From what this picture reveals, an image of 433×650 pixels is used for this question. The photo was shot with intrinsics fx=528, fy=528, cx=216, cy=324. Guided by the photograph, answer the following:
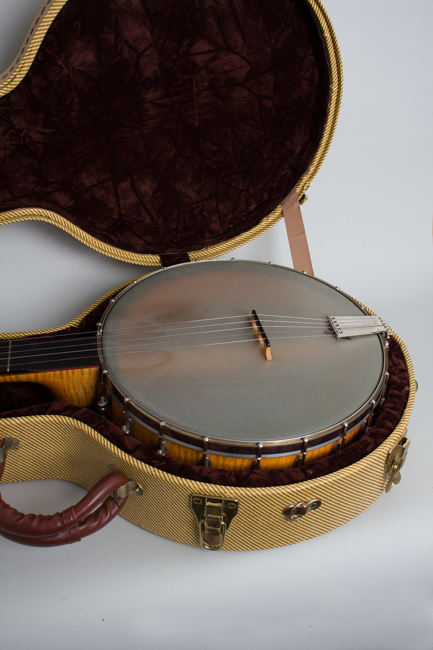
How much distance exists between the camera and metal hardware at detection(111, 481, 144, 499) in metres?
1.04

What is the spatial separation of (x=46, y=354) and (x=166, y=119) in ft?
2.19

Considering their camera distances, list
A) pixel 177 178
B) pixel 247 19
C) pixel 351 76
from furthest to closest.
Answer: pixel 351 76 < pixel 177 178 < pixel 247 19

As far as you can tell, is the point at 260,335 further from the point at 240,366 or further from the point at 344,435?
the point at 344,435

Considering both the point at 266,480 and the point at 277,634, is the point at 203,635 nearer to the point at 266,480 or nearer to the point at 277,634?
the point at 277,634

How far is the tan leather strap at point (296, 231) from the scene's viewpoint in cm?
153

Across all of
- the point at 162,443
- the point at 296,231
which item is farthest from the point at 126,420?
the point at 296,231

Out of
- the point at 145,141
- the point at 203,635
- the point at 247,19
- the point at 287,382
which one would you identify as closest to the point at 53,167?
the point at 145,141

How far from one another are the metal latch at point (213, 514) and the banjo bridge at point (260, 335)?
340 mm

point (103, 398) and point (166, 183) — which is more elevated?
point (166, 183)

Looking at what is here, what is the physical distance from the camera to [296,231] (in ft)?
5.07

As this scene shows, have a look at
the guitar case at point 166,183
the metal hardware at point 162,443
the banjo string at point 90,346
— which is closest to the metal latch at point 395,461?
the guitar case at point 166,183

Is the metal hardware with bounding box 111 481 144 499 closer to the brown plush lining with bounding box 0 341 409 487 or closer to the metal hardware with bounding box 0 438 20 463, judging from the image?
the brown plush lining with bounding box 0 341 409 487

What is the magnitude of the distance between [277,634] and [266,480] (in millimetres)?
303

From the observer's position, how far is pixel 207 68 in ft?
4.32
